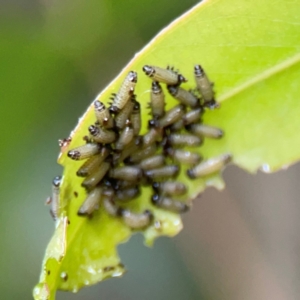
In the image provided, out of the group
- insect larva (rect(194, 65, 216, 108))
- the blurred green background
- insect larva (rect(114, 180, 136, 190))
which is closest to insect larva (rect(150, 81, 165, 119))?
insect larva (rect(194, 65, 216, 108))

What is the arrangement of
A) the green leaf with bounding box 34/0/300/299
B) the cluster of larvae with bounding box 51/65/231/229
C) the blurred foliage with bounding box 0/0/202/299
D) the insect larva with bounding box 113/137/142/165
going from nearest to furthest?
the green leaf with bounding box 34/0/300/299
the cluster of larvae with bounding box 51/65/231/229
the insect larva with bounding box 113/137/142/165
the blurred foliage with bounding box 0/0/202/299

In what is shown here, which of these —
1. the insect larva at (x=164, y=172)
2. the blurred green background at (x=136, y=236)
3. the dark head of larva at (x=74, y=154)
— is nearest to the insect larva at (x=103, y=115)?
the dark head of larva at (x=74, y=154)

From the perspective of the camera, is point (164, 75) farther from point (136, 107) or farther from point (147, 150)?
point (147, 150)

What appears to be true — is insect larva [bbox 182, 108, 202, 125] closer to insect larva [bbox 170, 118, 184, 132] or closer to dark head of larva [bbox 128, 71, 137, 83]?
insect larva [bbox 170, 118, 184, 132]

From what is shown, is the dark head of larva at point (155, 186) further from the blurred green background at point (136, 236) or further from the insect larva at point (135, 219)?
the blurred green background at point (136, 236)

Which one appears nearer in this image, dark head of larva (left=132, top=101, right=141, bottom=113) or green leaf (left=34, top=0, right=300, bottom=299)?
green leaf (left=34, top=0, right=300, bottom=299)

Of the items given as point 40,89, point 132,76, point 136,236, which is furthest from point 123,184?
point 40,89
